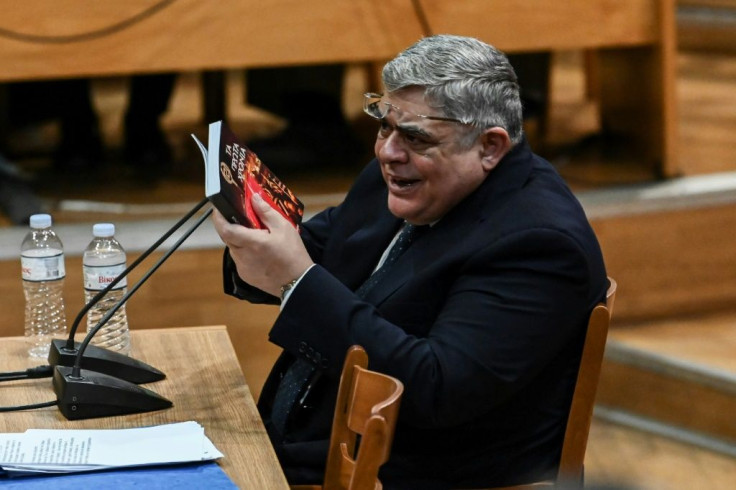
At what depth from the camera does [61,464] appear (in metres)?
1.55

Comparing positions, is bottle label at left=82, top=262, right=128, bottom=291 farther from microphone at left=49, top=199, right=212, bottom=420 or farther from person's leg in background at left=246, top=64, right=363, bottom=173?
person's leg in background at left=246, top=64, right=363, bottom=173

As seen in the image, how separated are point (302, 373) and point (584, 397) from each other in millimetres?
491

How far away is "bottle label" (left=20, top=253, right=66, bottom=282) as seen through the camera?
1987 millimetres

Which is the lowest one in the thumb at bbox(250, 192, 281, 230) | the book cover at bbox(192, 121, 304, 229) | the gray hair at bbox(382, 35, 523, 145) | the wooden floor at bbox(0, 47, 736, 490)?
the wooden floor at bbox(0, 47, 736, 490)

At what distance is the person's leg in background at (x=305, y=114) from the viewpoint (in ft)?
13.6

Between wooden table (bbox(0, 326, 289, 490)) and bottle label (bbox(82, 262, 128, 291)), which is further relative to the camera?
bottle label (bbox(82, 262, 128, 291))

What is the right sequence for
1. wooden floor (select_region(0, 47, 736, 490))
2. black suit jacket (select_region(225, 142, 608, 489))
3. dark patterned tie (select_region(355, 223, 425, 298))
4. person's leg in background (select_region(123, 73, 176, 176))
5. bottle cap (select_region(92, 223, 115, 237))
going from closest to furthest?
black suit jacket (select_region(225, 142, 608, 489))
dark patterned tie (select_region(355, 223, 425, 298))
bottle cap (select_region(92, 223, 115, 237))
wooden floor (select_region(0, 47, 736, 490))
person's leg in background (select_region(123, 73, 176, 176))

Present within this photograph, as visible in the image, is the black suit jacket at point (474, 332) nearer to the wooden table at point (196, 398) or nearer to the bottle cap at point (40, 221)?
the wooden table at point (196, 398)

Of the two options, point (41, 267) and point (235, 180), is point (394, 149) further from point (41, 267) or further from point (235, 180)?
point (41, 267)

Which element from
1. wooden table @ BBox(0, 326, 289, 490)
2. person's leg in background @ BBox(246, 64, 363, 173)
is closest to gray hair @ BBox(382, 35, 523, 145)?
wooden table @ BBox(0, 326, 289, 490)

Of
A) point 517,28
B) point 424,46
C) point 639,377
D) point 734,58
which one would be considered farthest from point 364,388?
point 734,58

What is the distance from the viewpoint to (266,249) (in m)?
1.72

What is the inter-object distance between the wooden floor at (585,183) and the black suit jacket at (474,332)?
0.65 metres

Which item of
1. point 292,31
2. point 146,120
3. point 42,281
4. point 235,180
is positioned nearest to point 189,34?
point 292,31
